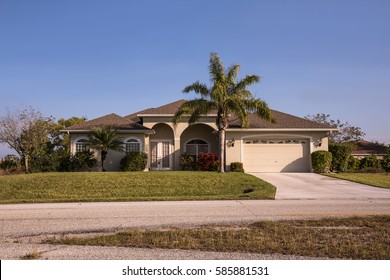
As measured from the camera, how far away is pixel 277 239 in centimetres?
726

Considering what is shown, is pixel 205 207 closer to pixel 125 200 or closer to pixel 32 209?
pixel 125 200

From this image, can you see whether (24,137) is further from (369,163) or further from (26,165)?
(369,163)

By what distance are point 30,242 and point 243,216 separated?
17.3 ft

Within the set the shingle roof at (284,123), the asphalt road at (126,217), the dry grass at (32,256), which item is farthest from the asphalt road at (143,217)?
the shingle roof at (284,123)

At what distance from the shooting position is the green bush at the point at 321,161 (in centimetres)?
2547

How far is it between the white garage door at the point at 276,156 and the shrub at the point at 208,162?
2.27m

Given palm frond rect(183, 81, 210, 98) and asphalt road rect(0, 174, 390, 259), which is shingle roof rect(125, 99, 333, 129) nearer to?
palm frond rect(183, 81, 210, 98)

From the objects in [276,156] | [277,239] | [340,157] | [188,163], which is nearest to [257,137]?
[276,156]

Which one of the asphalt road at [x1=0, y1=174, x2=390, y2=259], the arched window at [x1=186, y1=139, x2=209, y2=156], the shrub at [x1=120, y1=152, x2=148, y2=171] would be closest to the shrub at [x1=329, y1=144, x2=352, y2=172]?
the arched window at [x1=186, y1=139, x2=209, y2=156]

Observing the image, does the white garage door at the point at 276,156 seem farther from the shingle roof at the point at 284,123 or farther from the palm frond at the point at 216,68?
the palm frond at the point at 216,68

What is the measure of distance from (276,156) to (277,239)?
64.3 ft

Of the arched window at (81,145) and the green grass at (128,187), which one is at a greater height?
the arched window at (81,145)
